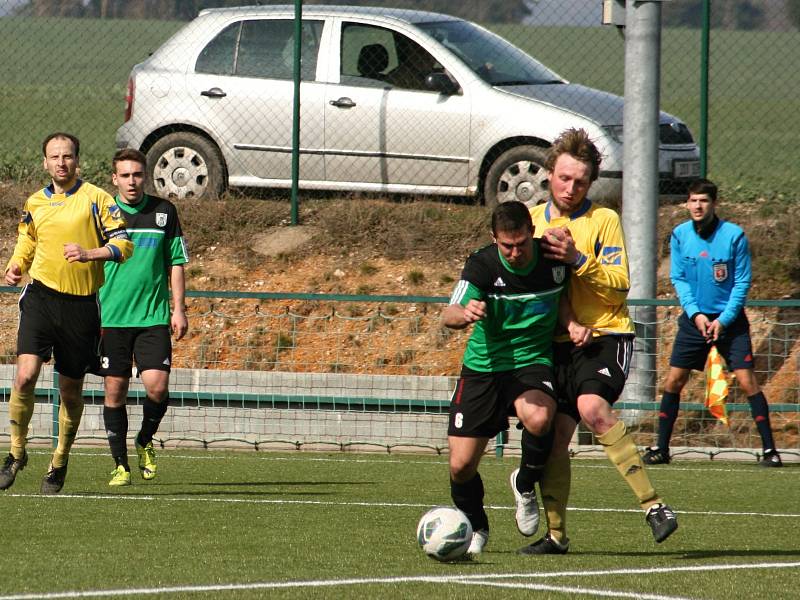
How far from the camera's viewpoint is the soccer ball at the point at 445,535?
6395 millimetres

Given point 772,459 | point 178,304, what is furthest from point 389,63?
point 178,304

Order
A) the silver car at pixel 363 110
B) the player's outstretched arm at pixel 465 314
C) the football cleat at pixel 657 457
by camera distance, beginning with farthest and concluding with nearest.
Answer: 1. the silver car at pixel 363 110
2. the football cleat at pixel 657 457
3. the player's outstretched arm at pixel 465 314

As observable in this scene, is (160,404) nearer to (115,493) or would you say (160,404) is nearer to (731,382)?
(115,493)

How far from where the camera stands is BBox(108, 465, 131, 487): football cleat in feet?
31.3

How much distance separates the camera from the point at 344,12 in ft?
52.1

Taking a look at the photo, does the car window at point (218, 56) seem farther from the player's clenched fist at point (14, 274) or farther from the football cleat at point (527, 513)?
the football cleat at point (527, 513)

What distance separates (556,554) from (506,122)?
28.3 ft

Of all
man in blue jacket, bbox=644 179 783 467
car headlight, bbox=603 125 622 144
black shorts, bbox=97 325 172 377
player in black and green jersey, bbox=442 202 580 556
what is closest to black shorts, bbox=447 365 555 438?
player in black and green jersey, bbox=442 202 580 556

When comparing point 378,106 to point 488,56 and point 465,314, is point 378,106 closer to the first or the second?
point 488,56

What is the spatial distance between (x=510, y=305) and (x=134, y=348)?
3.68 m

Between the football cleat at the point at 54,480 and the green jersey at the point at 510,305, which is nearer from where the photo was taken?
the green jersey at the point at 510,305

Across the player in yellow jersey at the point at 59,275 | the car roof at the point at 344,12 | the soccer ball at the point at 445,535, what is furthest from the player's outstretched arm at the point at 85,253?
the car roof at the point at 344,12

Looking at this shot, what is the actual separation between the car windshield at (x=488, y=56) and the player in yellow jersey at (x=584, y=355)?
8522 mm

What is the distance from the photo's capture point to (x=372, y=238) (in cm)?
1591
